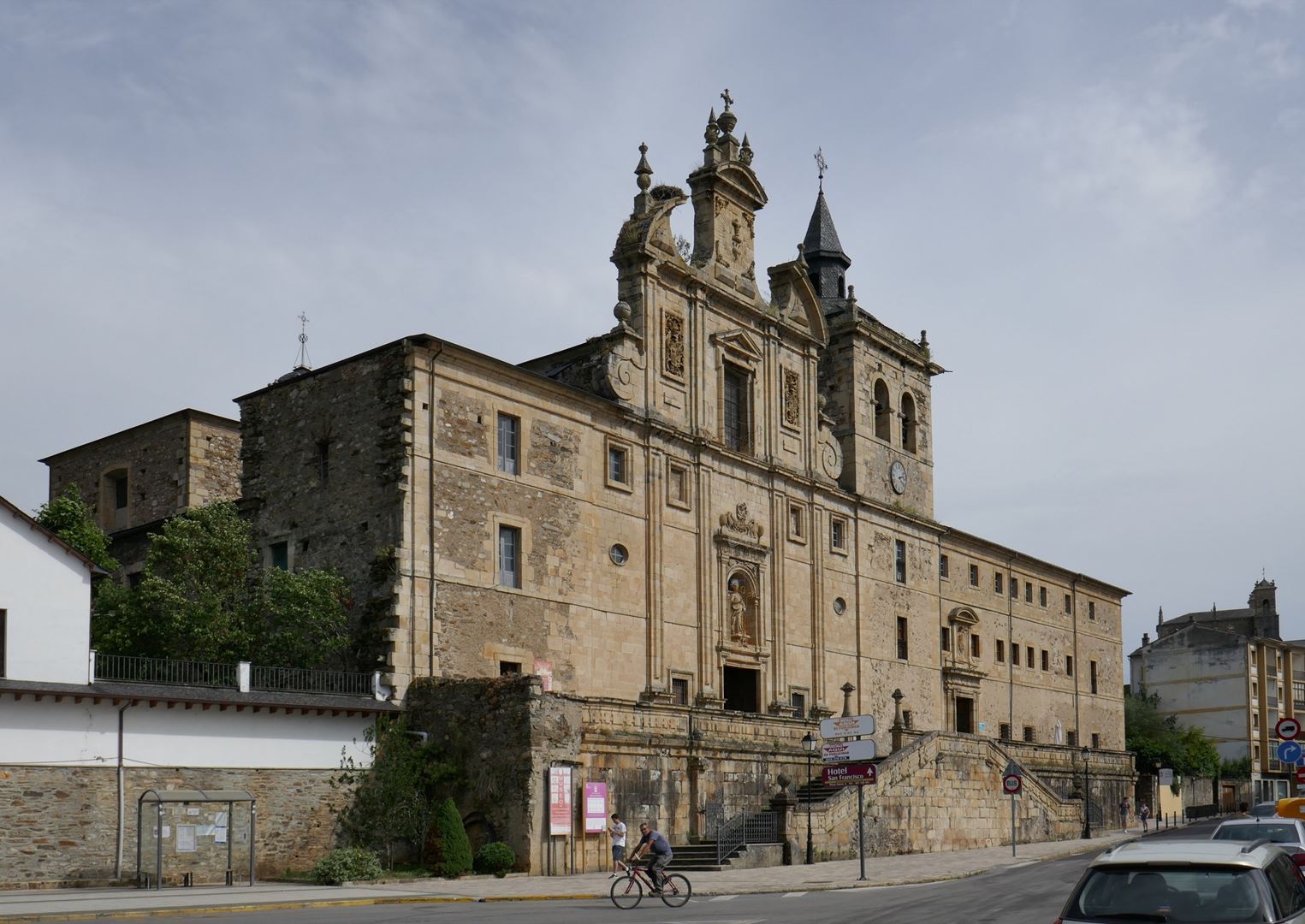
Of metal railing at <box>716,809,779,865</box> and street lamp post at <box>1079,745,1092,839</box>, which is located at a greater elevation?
metal railing at <box>716,809,779,865</box>

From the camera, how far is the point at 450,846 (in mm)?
29078

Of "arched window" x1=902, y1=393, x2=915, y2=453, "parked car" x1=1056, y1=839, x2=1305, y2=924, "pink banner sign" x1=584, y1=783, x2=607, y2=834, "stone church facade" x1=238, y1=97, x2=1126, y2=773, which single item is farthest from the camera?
"arched window" x1=902, y1=393, x2=915, y2=453

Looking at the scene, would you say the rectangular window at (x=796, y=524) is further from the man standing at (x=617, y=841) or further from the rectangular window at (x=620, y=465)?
the man standing at (x=617, y=841)

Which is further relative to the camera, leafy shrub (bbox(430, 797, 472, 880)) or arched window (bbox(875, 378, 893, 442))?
arched window (bbox(875, 378, 893, 442))

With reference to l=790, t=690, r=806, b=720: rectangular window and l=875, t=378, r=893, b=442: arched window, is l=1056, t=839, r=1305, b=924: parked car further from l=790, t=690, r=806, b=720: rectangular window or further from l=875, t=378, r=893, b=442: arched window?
l=875, t=378, r=893, b=442: arched window

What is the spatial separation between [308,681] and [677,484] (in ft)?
46.0

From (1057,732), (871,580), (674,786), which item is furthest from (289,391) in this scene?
(1057,732)

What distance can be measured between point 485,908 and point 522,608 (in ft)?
44.4

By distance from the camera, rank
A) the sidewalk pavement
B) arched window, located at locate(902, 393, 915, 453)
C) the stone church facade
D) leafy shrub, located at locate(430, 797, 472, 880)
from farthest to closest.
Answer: arched window, located at locate(902, 393, 915, 453)
the stone church facade
leafy shrub, located at locate(430, 797, 472, 880)
the sidewalk pavement

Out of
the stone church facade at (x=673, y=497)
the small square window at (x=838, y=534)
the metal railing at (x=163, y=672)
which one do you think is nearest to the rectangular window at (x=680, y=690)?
the stone church facade at (x=673, y=497)

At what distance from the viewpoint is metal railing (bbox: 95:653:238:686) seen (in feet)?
95.0

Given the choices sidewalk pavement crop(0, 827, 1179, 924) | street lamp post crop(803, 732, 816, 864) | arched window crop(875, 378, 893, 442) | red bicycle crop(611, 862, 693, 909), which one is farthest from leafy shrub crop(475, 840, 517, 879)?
arched window crop(875, 378, 893, 442)

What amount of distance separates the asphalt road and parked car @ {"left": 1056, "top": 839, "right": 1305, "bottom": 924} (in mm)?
10107

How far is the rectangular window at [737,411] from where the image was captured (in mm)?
45094
